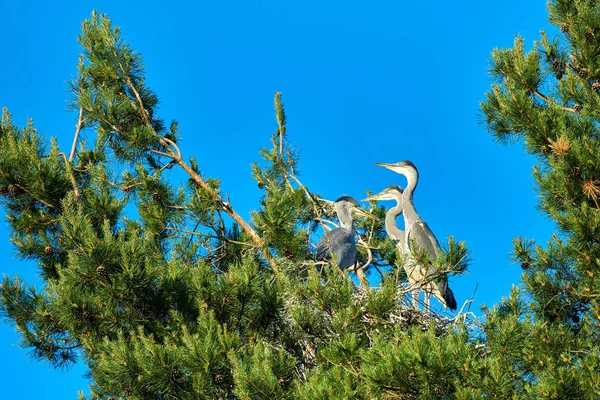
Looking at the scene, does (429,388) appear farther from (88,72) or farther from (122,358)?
(88,72)

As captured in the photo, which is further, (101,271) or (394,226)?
(394,226)

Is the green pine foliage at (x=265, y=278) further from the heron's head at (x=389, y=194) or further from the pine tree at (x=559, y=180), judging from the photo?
the heron's head at (x=389, y=194)

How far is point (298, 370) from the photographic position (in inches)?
248

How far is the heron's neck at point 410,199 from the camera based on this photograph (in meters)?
10.1

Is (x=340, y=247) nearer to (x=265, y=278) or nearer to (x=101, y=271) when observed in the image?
(x=265, y=278)

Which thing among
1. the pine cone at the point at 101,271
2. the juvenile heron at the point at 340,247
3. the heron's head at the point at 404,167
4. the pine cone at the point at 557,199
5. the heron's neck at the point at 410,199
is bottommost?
the pine cone at the point at 101,271

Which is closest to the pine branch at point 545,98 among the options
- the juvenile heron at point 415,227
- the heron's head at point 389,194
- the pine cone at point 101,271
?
the juvenile heron at point 415,227

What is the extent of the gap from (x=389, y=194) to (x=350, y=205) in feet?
4.98

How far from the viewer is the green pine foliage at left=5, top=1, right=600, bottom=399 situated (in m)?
5.30

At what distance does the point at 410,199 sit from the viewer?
10.3 metres

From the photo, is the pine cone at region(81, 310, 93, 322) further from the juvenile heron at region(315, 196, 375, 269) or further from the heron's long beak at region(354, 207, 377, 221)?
the heron's long beak at region(354, 207, 377, 221)

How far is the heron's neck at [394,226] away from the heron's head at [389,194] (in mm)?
109

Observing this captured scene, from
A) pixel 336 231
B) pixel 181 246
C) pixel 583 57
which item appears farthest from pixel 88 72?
pixel 583 57

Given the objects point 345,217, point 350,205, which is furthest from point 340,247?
point 350,205
